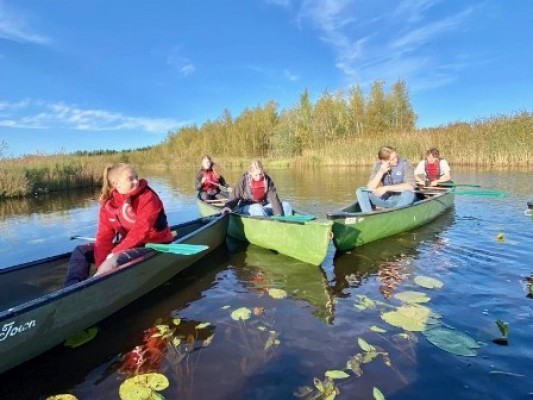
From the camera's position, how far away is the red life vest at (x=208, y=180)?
10023 mm

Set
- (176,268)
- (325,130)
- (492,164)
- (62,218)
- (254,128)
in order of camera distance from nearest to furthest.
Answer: (176,268), (62,218), (492,164), (325,130), (254,128)

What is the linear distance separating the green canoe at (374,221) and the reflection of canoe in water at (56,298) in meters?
2.00

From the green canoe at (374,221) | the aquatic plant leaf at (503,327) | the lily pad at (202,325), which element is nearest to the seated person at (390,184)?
the green canoe at (374,221)

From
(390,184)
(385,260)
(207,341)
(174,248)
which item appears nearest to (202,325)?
(207,341)

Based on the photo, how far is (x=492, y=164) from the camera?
20.0 metres

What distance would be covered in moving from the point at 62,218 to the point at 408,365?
1046cm

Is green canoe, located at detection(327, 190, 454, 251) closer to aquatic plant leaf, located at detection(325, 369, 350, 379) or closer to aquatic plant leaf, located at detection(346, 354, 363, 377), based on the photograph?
aquatic plant leaf, located at detection(346, 354, 363, 377)

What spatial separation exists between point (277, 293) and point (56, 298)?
236 cm

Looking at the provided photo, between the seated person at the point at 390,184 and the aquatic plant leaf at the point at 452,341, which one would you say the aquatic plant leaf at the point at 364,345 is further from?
the seated person at the point at 390,184

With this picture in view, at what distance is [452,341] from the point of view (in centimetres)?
335

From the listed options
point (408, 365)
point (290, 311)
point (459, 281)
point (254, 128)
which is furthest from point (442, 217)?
point (254, 128)

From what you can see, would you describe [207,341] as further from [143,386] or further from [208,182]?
[208,182]

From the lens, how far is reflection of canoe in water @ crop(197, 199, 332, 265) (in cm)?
537

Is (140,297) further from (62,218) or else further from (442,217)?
(62,218)
